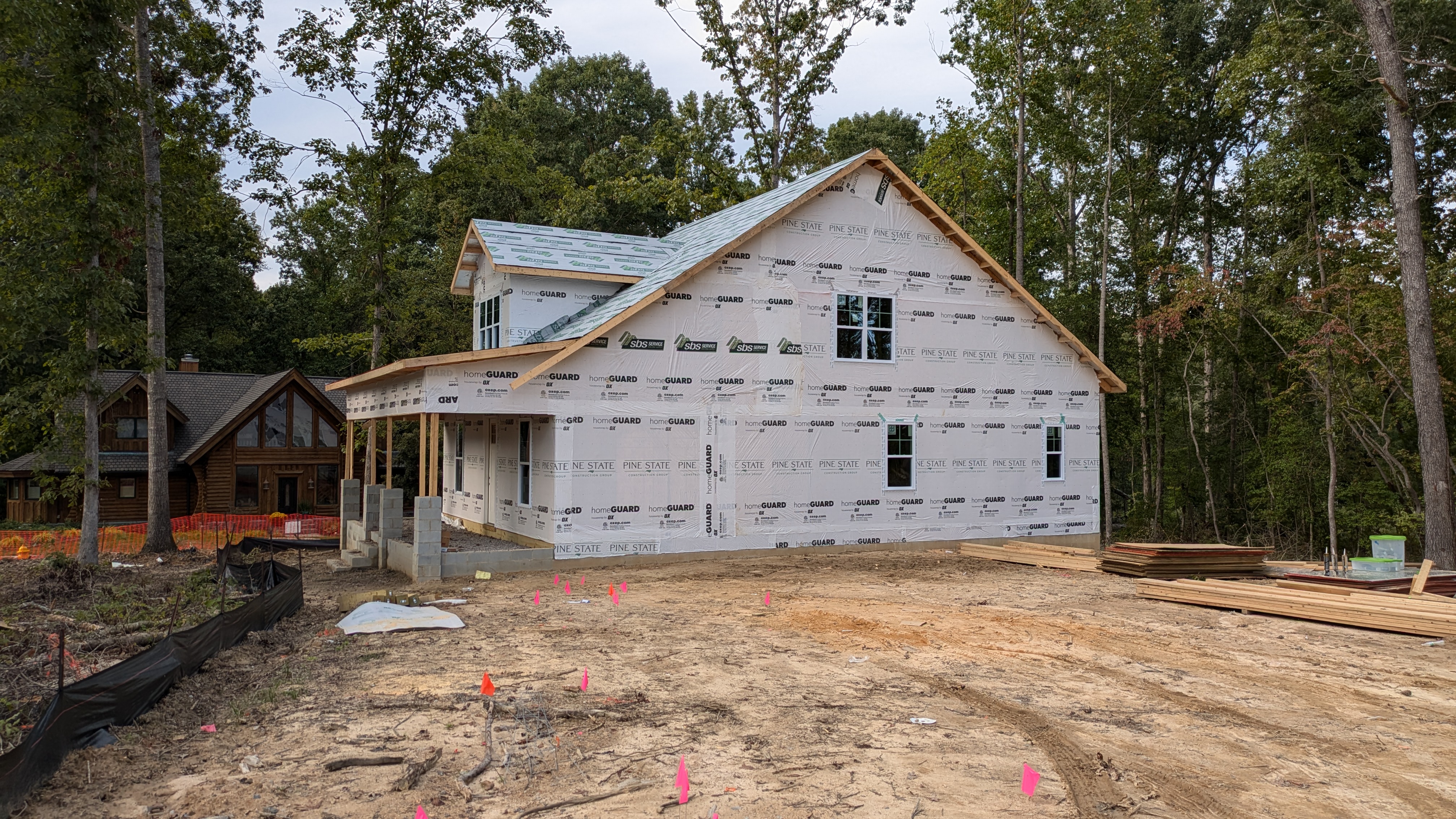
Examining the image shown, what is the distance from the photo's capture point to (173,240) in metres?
38.3

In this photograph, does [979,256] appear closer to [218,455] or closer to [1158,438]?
[1158,438]

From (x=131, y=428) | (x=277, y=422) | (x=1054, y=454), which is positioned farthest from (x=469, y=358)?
(x=131, y=428)

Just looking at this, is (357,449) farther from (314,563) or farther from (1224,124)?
(1224,124)

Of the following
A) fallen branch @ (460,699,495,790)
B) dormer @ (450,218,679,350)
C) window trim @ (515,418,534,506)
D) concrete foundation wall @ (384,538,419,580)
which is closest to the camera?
fallen branch @ (460,699,495,790)

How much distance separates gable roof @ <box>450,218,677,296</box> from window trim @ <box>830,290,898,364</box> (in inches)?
172

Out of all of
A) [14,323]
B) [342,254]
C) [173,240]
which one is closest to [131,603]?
[14,323]

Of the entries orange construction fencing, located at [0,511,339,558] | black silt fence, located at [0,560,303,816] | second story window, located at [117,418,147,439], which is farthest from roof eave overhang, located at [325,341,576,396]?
second story window, located at [117,418,147,439]

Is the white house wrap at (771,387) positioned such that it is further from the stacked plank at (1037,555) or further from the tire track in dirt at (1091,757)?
the tire track in dirt at (1091,757)

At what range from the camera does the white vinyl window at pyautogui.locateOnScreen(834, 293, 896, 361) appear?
19.0 meters

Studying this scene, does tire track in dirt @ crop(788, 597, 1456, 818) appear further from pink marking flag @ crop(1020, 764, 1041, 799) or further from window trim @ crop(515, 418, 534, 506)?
window trim @ crop(515, 418, 534, 506)

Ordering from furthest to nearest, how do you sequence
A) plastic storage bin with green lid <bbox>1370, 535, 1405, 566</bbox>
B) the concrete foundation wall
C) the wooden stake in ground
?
the concrete foundation wall
plastic storage bin with green lid <bbox>1370, 535, 1405, 566</bbox>
the wooden stake in ground

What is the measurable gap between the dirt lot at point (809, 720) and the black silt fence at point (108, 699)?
6.2 inches

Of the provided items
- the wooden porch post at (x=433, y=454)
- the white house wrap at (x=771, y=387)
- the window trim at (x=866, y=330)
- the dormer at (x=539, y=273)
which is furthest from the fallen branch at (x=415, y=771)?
the window trim at (x=866, y=330)

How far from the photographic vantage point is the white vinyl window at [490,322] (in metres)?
20.3
